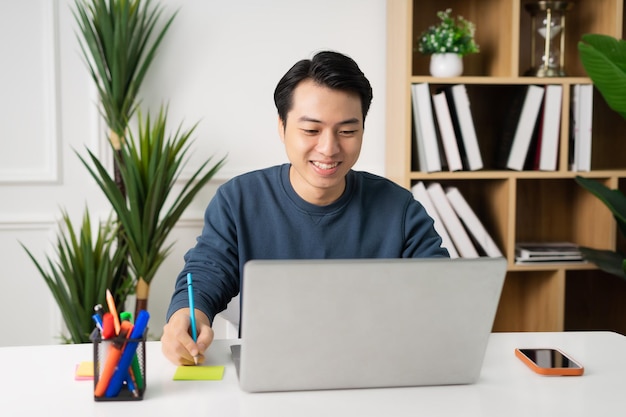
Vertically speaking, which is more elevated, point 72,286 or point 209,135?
point 209,135

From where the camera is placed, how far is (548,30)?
294 centimetres

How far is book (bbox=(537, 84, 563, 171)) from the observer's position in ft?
9.48

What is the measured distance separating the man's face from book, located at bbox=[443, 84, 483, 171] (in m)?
1.18

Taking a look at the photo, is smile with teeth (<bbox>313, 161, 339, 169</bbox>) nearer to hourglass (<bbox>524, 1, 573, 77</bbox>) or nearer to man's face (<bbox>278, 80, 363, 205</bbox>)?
man's face (<bbox>278, 80, 363, 205</bbox>)

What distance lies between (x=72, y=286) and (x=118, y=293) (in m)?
0.19

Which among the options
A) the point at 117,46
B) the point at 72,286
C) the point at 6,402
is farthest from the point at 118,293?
the point at 6,402

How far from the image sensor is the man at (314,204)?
1.73m

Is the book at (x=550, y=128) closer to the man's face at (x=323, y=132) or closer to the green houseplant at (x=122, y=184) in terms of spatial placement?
the green houseplant at (x=122, y=184)

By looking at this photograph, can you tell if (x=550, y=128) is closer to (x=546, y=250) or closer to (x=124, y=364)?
(x=546, y=250)

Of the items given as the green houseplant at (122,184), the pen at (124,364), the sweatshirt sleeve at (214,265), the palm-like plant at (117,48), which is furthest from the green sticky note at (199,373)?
the palm-like plant at (117,48)

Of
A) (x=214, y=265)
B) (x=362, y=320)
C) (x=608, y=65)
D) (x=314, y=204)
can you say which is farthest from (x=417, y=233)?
(x=608, y=65)

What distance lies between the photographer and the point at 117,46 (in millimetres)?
2750

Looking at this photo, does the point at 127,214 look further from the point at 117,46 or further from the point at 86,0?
the point at 86,0

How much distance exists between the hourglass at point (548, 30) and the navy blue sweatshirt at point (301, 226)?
135 centimetres
